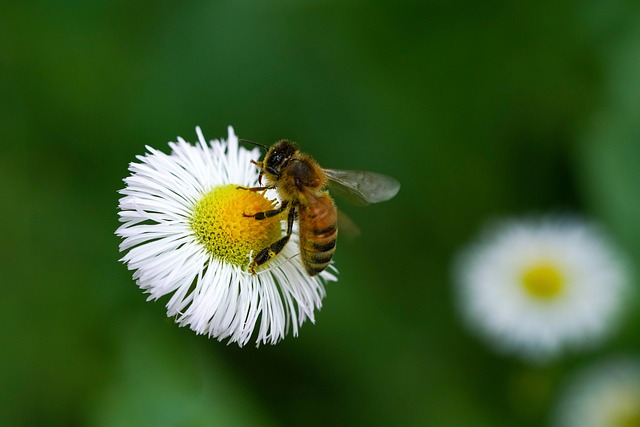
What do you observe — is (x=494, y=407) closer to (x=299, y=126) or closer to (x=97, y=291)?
(x=299, y=126)

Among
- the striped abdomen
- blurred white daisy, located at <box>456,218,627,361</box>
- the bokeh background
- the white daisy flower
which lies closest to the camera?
the white daisy flower

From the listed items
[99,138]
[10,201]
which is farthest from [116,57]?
[10,201]

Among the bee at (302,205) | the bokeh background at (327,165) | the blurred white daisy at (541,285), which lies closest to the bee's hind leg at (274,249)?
the bee at (302,205)

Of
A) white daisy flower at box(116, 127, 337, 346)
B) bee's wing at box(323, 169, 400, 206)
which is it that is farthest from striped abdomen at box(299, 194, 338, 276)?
bee's wing at box(323, 169, 400, 206)

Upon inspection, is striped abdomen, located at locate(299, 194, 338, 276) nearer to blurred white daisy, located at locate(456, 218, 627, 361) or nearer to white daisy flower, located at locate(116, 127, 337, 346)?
white daisy flower, located at locate(116, 127, 337, 346)

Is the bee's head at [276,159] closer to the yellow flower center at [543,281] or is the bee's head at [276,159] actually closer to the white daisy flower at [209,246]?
the white daisy flower at [209,246]

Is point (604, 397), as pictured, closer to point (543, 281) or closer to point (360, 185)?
point (543, 281)

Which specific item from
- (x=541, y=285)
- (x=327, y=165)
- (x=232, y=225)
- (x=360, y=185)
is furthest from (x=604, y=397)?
(x=232, y=225)
